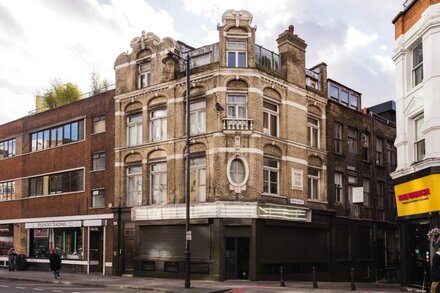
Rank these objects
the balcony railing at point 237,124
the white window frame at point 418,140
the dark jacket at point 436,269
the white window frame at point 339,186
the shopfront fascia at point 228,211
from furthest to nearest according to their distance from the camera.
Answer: the white window frame at point 339,186
the balcony railing at point 237,124
the shopfront fascia at point 228,211
the white window frame at point 418,140
the dark jacket at point 436,269

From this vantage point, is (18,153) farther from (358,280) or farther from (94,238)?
(358,280)

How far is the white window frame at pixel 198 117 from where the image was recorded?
29266mm

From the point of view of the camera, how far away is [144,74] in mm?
32562

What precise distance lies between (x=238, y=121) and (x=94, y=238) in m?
13.0

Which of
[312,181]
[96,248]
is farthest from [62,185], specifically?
[312,181]

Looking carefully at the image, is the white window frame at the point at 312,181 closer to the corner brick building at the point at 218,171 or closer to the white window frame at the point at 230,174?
the corner brick building at the point at 218,171

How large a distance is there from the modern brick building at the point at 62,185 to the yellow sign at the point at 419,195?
1787 cm

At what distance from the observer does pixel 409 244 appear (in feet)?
70.4

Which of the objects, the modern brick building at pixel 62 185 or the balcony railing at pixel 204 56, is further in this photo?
the modern brick building at pixel 62 185

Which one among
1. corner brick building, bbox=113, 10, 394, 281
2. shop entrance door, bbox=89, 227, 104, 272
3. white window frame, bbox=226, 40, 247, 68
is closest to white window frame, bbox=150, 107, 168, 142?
corner brick building, bbox=113, 10, 394, 281

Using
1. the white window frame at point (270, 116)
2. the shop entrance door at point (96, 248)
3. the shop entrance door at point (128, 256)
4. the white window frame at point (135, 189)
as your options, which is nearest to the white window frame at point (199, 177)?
the white window frame at point (270, 116)

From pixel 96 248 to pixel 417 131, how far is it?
21.2m

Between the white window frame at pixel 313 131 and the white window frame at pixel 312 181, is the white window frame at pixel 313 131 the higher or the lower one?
the higher one

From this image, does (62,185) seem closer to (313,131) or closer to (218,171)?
(218,171)
